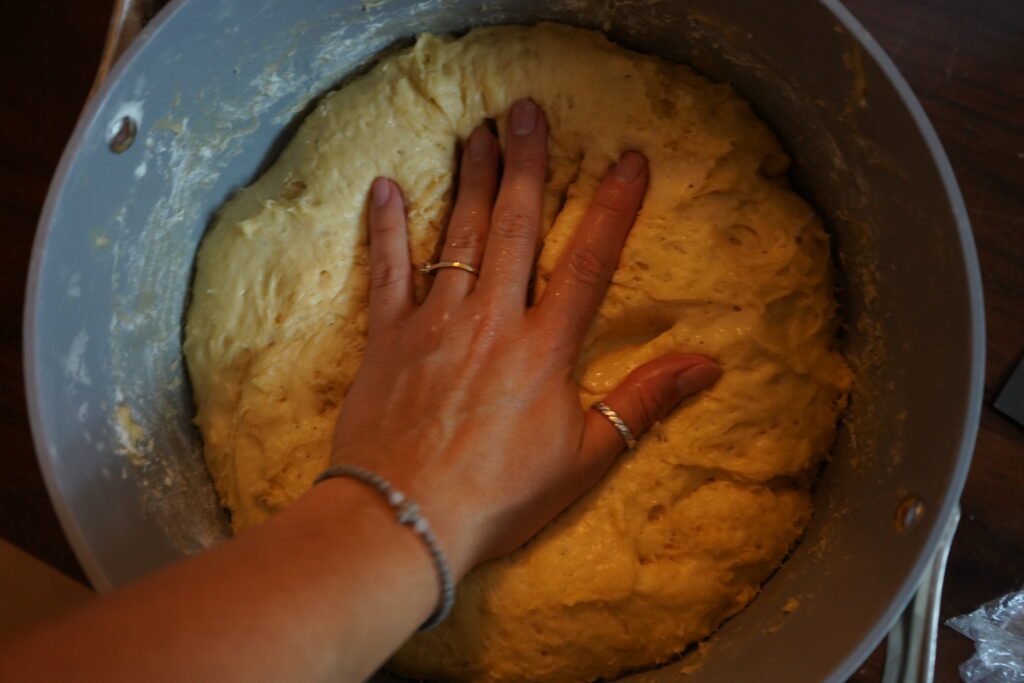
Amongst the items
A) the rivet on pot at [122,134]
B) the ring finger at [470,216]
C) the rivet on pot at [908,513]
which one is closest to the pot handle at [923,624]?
the rivet on pot at [908,513]

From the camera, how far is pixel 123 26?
94 centimetres

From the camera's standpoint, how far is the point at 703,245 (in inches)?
41.5

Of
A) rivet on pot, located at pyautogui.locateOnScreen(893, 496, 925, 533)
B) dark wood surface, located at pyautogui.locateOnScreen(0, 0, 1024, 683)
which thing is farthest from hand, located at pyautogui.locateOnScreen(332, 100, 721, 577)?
dark wood surface, located at pyautogui.locateOnScreen(0, 0, 1024, 683)

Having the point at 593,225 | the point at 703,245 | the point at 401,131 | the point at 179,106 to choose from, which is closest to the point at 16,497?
the point at 179,106

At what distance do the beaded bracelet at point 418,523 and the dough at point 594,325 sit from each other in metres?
0.23

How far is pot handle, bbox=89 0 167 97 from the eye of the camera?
935mm

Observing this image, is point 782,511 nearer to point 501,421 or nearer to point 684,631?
point 684,631

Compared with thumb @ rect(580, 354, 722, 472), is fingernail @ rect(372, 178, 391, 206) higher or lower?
higher

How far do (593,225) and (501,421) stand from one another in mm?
333

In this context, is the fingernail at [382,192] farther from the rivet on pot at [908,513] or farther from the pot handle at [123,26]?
the rivet on pot at [908,513]

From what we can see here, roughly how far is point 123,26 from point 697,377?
36.3 inches

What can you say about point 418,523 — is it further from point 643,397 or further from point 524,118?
point 524,118

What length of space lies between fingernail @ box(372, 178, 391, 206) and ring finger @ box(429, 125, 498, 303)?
0.36ft

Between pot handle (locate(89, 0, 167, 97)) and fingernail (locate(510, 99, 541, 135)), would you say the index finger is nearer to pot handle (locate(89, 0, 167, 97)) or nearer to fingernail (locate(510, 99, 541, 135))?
fingernail (locate(510, 99, 541, 135))
